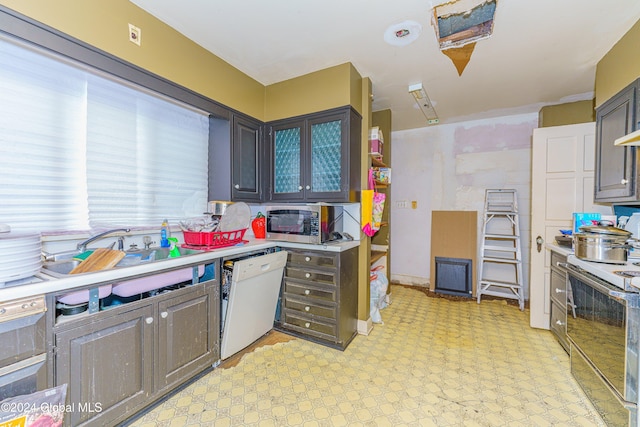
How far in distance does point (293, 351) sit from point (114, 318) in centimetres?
139

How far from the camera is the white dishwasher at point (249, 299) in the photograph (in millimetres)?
1985

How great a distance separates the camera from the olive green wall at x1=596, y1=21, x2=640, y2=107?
73.2 inches

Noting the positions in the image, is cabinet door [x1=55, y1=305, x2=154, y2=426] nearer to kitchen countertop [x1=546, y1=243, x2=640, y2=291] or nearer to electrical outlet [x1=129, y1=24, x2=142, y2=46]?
electrical outlet [x1=129, y1=24, x2=142, y2=46]

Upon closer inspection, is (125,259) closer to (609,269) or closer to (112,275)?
(112,275)

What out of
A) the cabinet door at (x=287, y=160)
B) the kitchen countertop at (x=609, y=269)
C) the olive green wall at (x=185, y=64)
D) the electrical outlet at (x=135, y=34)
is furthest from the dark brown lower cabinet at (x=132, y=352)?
the kitchen countertop at (x=609, y=269)

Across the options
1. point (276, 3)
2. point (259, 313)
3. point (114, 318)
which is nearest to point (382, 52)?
point (276, 3)

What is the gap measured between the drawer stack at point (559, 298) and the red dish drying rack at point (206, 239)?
9.19 feet

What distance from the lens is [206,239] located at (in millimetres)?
2062

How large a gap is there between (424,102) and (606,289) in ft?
8.44

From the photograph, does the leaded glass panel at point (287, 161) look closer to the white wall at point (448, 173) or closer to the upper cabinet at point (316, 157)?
the upper cabinet at point (316, 157)

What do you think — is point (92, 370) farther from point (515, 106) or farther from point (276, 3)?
point (515, 106)

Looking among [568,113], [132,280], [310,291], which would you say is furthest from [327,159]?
[568,113]

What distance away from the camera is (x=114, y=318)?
135 cm

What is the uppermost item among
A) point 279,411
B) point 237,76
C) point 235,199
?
point 237,76
